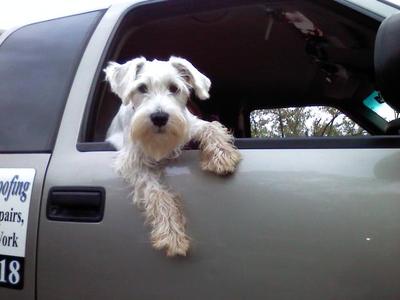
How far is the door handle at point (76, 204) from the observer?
7.43 feet

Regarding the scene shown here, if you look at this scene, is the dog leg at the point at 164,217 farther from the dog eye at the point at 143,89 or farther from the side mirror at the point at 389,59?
the side mirror at the point at 389,59

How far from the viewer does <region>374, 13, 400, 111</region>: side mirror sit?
1.75m

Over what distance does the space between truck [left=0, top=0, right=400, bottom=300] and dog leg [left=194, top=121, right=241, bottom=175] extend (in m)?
0.04

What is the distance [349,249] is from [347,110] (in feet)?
9.00

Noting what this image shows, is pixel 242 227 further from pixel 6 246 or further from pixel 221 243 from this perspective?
pixel 6 246

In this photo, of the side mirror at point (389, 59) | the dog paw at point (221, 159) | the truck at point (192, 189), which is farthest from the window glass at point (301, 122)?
the side mirror at point (389, 59)

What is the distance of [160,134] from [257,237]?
1.93 feet

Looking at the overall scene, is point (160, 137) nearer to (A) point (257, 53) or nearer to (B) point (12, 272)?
(B) point (12, 272)

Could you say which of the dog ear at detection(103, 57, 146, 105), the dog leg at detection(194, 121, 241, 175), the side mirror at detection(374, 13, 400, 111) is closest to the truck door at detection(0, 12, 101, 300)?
the dog ear at detection(103, 57, 146, 105)

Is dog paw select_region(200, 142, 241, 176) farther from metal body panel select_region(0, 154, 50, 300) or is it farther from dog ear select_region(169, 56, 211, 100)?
metal body panel select_region(0, 154, 50, 300)

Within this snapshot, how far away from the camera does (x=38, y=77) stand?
291 cm

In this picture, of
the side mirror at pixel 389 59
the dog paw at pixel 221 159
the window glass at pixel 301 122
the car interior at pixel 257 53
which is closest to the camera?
the side mirror at pixel 389 59

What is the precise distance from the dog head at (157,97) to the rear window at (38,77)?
31 centimetres

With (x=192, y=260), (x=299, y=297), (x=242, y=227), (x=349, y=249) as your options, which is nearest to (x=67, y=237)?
(x=192, y=260)
